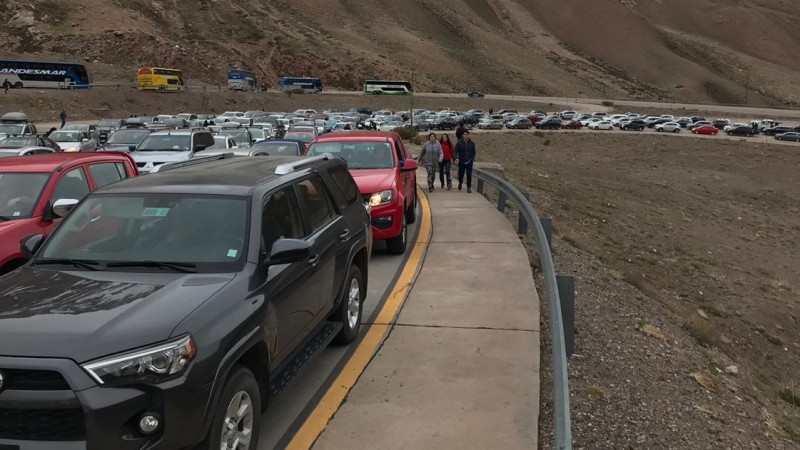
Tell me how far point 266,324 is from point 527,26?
177 m

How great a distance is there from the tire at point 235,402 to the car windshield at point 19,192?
4.18m

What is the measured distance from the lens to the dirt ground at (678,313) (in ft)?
20.0

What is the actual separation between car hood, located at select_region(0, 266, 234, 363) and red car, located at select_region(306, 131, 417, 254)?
5768mm

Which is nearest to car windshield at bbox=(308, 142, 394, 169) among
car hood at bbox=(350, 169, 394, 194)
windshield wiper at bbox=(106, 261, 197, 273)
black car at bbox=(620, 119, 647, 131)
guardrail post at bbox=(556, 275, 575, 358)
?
car hood at bbox=(350, 169, 394, 194)

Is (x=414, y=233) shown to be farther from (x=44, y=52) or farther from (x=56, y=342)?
(x=44, y=52)

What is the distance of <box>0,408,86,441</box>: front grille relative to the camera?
10.2 ft

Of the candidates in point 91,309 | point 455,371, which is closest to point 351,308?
point 455,371

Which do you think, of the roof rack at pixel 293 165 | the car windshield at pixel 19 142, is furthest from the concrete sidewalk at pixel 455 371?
the car windshield at pixel 19 142

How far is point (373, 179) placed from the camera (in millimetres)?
10336

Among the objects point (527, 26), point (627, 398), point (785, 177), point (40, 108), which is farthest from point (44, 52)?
point (527, 26)

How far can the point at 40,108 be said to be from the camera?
55.8 metres

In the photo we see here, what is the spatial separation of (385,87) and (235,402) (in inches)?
3831

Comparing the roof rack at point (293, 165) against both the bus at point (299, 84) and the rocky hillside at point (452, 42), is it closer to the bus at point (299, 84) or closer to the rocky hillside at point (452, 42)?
the rocky hillside at point (452, 42)

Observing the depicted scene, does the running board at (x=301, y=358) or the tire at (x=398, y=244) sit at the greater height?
the running board at (x=301, y=358)
